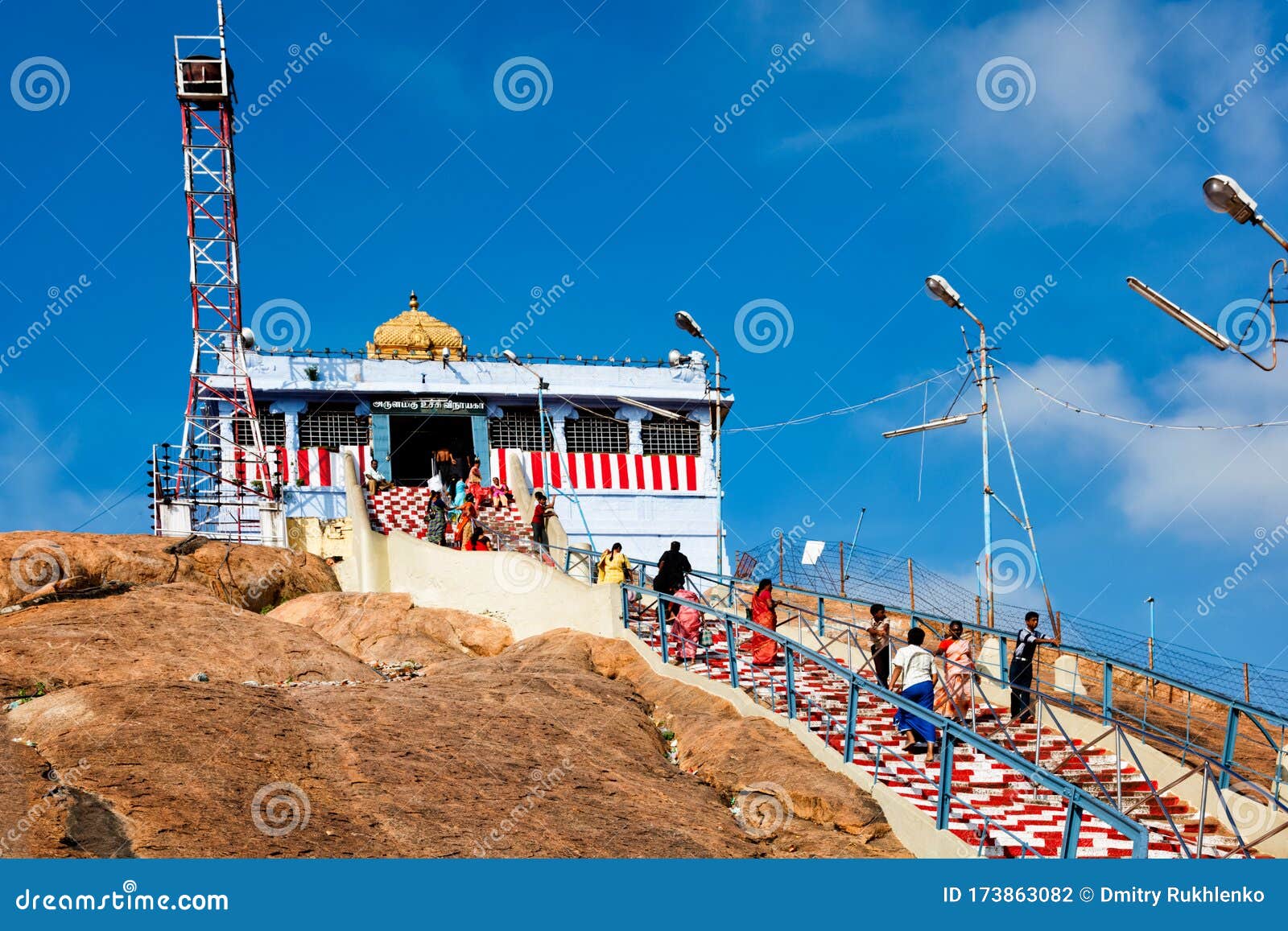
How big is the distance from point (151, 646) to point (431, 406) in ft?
50.8

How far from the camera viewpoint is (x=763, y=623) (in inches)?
767

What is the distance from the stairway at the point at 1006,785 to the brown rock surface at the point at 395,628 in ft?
19.5

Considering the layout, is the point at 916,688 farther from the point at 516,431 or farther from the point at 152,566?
the point at 516,431

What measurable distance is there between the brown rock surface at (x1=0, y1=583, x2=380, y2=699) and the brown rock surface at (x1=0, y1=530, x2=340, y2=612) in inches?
63.5

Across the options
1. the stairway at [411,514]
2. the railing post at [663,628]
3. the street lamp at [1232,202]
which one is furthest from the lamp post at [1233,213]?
the stairway at [411,514]

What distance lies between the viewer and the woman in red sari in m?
18.5

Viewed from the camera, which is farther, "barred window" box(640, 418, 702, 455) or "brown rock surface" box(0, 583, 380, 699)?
"barred window" box(640, 418, 702, 455)

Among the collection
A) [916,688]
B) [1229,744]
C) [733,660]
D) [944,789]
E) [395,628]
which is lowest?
[944,789]

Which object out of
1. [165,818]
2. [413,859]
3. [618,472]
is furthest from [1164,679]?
[618,472]

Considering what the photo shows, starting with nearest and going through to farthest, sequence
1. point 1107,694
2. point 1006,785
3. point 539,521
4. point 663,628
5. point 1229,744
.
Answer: point 1006,785 < point 1229,744 < point 1107,694 < point 663,628 < point 539,521

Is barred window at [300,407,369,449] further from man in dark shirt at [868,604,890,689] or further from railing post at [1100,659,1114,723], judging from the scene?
railing post at [1100,659,1114,723]

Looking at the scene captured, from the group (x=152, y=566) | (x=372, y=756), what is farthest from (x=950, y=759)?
(x=152, y=566)

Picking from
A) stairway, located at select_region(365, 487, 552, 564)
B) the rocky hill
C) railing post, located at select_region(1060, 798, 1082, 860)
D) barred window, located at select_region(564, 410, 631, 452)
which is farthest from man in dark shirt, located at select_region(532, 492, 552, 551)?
railing post, located at select_region(1060, 798, 1082, 860)

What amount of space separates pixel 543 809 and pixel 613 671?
6921 millimetres
